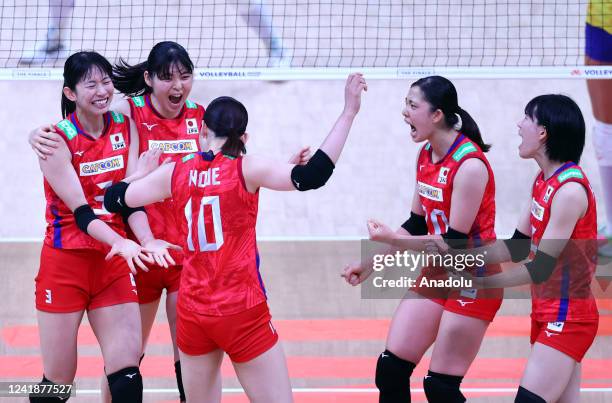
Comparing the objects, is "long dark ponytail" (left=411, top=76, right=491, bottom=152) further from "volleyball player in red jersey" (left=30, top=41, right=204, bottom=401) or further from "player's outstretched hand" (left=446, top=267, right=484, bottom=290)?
"volleyball player in red jersey" (left=30, top=41, right=204, bottom=401)

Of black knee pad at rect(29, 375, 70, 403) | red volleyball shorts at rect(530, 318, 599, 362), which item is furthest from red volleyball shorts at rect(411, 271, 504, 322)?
black knee pad at rect(29, 375, 70, 403)

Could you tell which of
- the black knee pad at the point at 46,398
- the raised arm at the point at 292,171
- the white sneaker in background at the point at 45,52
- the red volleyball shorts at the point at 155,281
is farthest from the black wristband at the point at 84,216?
the white sneaker in background at the point at 45,52

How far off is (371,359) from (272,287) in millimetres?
1969

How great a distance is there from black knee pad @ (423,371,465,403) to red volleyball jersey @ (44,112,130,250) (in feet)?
6.05

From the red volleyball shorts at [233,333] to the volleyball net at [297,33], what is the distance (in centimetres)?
649

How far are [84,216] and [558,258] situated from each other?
2.38 metres

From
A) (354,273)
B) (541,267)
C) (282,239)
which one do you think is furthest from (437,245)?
(282,239)

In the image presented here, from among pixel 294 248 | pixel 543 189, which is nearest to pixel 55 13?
pixel 294 248

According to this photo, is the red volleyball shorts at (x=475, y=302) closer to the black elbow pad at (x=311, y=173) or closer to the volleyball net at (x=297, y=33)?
the black elbow pad at (x=311, y=173)

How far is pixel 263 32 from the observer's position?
439 inches

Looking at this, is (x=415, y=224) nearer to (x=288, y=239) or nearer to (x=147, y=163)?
(x=147, y=163)

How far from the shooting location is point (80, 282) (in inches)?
207

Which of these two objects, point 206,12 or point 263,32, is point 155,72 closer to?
point 263,32

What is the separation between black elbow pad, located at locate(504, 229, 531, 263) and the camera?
5281 mm
